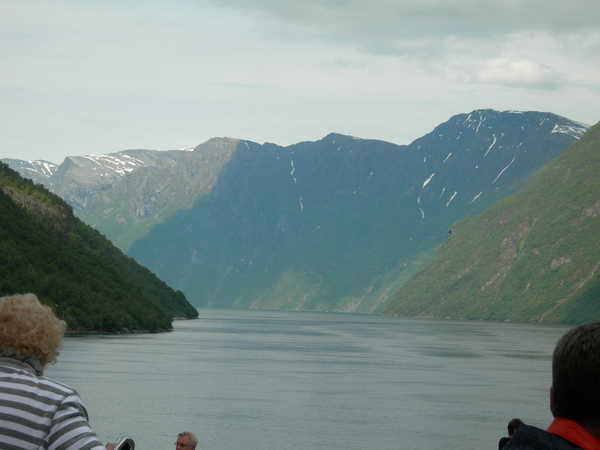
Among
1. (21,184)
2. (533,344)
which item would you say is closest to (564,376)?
(533,344)

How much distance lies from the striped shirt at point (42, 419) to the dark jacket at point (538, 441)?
2904 mm

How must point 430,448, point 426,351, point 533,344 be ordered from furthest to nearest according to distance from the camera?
1. point 533,344
2. point 426,351
3. point 430,448

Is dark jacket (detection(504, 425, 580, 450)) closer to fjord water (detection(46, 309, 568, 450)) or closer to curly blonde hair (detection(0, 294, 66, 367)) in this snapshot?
curly blonde hair (detection(0, 294, 66, 367))

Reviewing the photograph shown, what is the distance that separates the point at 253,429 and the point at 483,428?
15.4m

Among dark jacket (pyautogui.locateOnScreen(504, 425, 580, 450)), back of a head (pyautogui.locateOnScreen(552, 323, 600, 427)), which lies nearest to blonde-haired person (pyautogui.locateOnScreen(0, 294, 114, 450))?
dark jacket (pyautogui.locateOnScreen(504, 425, 580, 450))

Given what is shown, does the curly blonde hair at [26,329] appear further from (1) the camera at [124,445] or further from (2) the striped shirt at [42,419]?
(1) the camera at [124,445]

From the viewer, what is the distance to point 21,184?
168 metres

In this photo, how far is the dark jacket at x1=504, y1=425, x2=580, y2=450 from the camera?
484 cm

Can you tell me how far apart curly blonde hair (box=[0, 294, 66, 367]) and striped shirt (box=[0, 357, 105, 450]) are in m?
0.41

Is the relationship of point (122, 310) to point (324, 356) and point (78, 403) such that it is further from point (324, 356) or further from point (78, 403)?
point (78, 403)

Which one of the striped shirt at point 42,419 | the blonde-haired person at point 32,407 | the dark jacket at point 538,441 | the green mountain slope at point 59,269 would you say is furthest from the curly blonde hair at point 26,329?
the green mountain slope at point 59,269

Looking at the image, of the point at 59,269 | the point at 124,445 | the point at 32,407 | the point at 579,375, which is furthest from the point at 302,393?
the point at 59,269

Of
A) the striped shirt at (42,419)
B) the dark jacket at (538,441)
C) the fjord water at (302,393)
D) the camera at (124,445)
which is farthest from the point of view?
the fjord water at (302,393)

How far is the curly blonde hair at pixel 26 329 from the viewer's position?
631cm
